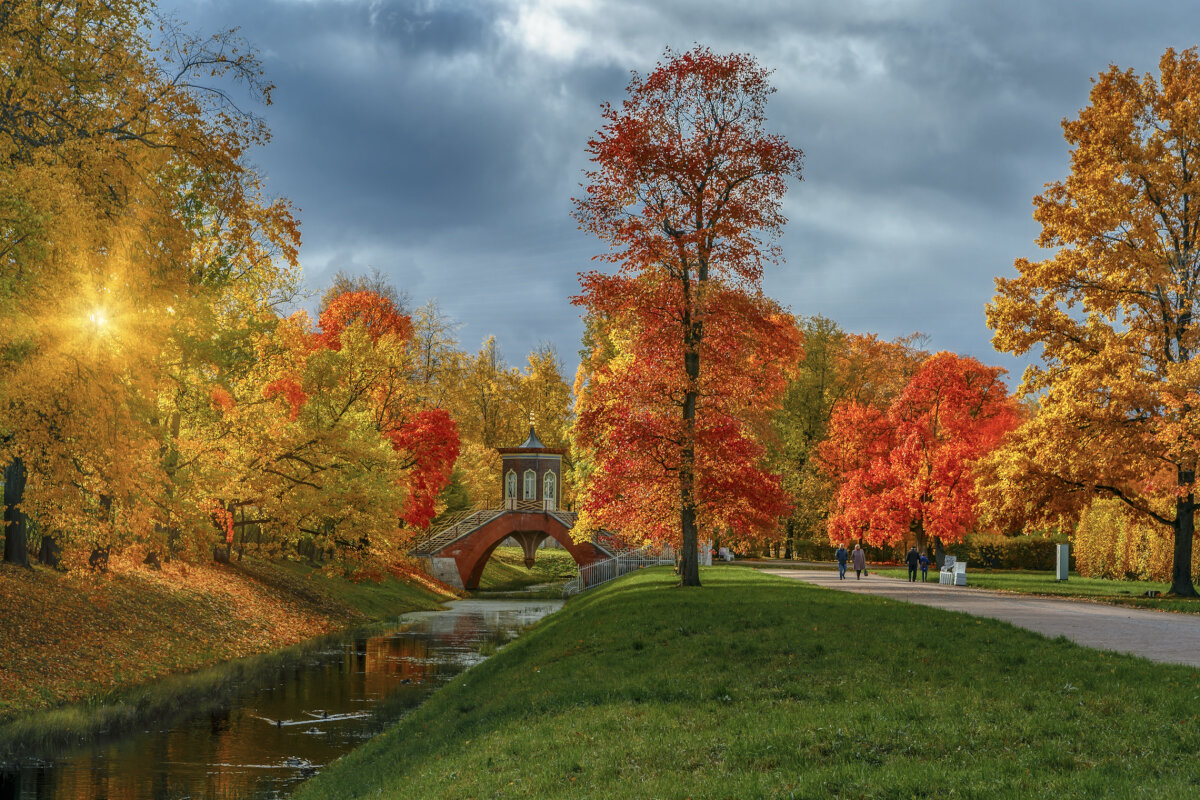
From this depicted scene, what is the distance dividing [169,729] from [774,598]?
11889 mm

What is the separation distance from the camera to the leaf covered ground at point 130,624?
16.5m

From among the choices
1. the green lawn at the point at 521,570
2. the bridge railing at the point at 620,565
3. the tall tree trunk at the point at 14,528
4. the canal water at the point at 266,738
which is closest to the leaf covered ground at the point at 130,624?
the tall tree trunk at the point at 14,528

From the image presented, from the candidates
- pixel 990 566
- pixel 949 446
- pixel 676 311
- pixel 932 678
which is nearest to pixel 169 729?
pixel 932 678

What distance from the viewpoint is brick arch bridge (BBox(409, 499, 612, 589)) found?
51906mm

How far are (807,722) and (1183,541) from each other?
22.6 m

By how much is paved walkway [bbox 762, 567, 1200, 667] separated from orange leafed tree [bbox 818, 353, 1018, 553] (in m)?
14.6

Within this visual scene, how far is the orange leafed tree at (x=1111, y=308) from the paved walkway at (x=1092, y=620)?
12.7 feet

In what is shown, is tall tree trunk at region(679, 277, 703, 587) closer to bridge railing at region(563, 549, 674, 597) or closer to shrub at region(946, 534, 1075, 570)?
bridge railing at region(563, 549, 674, 597)

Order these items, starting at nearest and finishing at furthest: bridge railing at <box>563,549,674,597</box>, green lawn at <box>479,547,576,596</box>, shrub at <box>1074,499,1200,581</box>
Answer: shrub at <box>1074,499,1200,581</box>, bridge railing at <box>563,549,674,597</box>, green lawn at <box>479,547,576,596</box>

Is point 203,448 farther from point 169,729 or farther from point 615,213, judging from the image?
point 615,213

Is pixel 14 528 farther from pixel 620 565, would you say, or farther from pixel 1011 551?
pixel 1011 551

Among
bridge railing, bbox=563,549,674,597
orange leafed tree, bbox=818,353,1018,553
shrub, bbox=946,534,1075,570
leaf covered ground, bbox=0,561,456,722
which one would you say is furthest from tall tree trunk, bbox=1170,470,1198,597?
leaf covered ground, bbox=0,561,456,722

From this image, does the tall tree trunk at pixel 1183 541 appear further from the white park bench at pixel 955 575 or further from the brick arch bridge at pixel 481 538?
the brick arch bridge at pixel 481 538

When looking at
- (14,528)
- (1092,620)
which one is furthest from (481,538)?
(1092,620)
